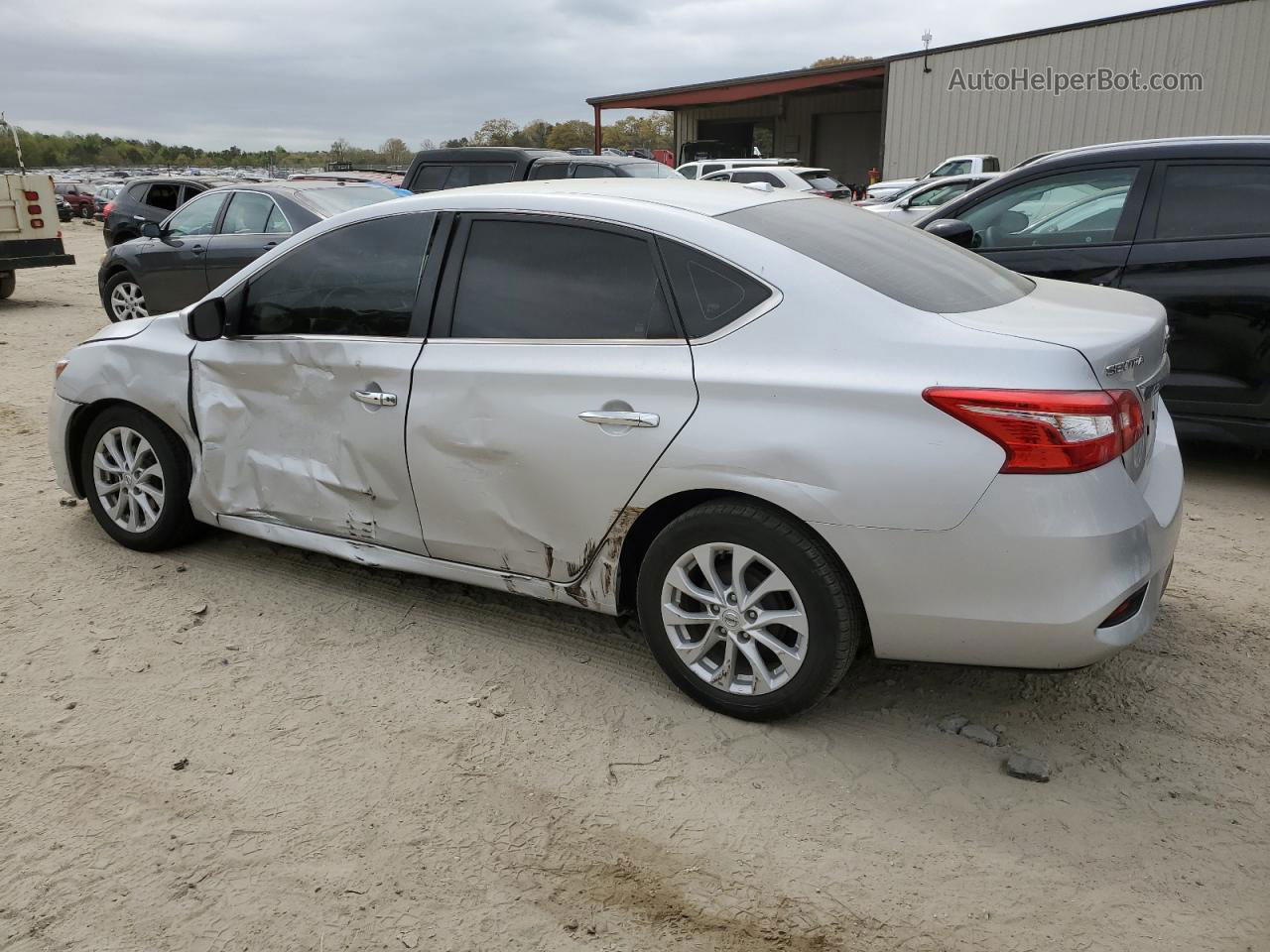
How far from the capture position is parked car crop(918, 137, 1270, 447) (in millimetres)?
5191

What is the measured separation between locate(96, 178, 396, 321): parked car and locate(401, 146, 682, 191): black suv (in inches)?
60.7

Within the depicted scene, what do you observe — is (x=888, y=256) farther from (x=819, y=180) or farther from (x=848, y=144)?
(x=848, y=144)

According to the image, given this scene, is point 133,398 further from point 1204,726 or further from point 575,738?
point 1204,726

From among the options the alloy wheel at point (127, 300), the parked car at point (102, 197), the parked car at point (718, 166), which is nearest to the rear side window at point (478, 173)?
the alloy wheel at point (127, 300)

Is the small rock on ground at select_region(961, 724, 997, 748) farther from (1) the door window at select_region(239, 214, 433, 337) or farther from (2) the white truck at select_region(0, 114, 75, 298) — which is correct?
(2) the white truck at select_region(0, 114, 75, 298)

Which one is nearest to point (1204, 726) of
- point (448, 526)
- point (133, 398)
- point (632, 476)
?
point (632, 476)

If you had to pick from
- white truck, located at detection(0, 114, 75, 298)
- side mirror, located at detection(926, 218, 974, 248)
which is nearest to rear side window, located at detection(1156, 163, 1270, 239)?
side mirror, located at detection(926, 218, 974, 248)

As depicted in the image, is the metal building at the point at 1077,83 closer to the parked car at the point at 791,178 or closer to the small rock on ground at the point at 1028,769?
the parked car at the point at 791,178

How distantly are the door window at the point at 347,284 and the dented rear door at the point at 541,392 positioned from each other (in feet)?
0.64

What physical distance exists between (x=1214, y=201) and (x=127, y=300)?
10.2 m

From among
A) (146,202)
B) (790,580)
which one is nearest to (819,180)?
(146,202)

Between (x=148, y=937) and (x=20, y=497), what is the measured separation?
155 inches

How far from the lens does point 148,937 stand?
2.40 m

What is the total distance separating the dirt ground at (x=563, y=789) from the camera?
244 cm
